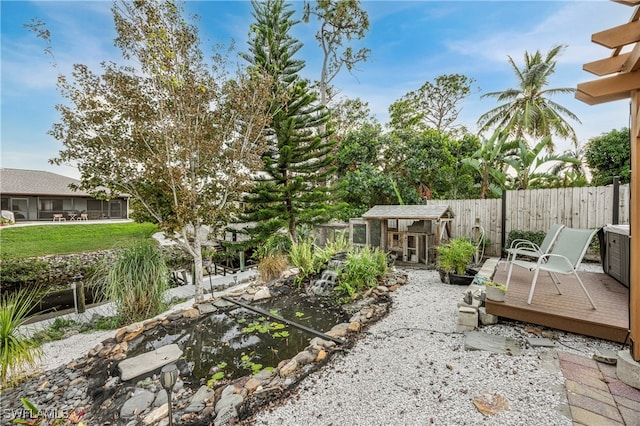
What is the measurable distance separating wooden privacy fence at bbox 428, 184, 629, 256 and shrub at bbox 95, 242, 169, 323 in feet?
22.2

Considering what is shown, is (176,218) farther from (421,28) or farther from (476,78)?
(476,78)

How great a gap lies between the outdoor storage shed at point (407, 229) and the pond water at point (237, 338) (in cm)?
287

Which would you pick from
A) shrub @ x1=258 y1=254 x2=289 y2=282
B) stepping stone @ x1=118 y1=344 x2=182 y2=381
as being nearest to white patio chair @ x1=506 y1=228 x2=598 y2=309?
stepping stone @ x1=118 y1=344 x2=182 y2=381

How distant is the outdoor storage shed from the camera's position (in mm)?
5980

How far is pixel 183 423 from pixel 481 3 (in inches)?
294

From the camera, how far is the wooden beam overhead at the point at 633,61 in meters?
1.64

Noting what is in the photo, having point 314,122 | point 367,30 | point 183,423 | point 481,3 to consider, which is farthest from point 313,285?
point 367,30

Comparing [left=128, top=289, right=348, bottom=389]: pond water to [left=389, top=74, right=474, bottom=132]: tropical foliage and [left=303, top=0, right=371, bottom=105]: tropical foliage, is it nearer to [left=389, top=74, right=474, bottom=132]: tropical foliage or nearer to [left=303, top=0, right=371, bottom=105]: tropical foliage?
[left=303, top=0, right=371, bottom=105]: tropical foliage

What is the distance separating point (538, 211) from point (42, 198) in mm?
27063

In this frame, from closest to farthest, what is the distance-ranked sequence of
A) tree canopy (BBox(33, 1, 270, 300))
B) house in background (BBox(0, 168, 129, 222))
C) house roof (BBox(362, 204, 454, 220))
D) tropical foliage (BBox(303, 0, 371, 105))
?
tree canopy (BBox(33, 1, 270, 300))
house roof (BBox(362, 204, 454, 220))
tropical foliage (BBox(303, 0, 371, 105))
house in background (BBox(0, 168, 129, 222))

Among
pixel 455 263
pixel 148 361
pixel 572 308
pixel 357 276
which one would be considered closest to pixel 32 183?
pixel 148 361

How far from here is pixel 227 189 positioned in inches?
179

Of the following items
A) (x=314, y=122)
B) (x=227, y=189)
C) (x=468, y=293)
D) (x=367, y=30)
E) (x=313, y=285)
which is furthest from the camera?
(x=367, y=30)

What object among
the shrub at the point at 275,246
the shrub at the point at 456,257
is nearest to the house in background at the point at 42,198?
the shrub at the point at 275,246
